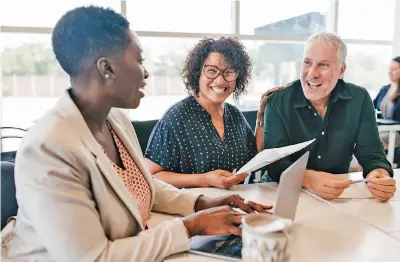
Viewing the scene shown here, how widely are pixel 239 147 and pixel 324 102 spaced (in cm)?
45

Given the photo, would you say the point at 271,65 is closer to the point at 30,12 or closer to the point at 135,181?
the point at 30,12

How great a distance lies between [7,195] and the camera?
3.77 feet

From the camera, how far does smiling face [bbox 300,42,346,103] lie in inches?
65.1

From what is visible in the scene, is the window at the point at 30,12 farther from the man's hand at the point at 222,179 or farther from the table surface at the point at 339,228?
the table surface at the point at 339,228

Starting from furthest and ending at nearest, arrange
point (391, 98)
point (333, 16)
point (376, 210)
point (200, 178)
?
point (333, 16)
point (391, 98)
point (200, 178)
point (376, 210)

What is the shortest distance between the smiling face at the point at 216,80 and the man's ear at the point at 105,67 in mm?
931

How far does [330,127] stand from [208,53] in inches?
27.3

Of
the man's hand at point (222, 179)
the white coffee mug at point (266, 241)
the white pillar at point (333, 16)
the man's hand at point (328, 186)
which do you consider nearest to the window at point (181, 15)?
the white pillar at point (333, 16)

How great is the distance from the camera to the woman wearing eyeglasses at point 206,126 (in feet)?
5.65

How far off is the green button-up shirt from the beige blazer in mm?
901

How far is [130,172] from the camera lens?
114cm

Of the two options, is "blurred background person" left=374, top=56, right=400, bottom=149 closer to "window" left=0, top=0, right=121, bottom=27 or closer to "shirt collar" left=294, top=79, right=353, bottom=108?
"shirt collar" left=294, top=79, right=353, bottom=108

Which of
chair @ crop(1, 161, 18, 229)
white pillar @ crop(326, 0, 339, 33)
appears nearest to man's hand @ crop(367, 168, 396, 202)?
chair @ crop(1, 161, 18, 229)

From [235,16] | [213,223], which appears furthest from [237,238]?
[235,16]
